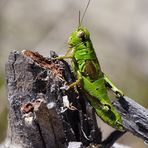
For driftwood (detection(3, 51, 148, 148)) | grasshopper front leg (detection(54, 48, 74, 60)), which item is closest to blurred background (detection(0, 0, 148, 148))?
grasshopper front leg (detection(54, 48, 74, 60))

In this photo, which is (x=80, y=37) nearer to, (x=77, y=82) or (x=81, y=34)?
(x=81, y=34)

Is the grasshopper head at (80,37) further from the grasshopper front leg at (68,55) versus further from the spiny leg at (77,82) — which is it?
the spiny leg at (77,82)

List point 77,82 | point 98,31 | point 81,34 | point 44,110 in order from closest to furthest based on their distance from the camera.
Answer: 1. point 44,110
2. point 77,82
3. point 81,34
4. point 98,31

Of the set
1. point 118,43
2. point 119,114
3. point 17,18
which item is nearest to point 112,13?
point 118,43

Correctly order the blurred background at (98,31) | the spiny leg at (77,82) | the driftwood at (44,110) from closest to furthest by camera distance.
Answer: the driftwood at (44,110) → the spiny leg at (77,82) → the blurred background at (98,31)

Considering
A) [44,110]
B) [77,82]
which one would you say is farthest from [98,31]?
[44,110]

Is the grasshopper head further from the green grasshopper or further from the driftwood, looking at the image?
the driftwood

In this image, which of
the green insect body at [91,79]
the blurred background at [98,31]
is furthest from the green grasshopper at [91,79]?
the blurred background at [98,31]
